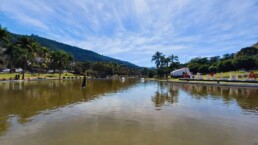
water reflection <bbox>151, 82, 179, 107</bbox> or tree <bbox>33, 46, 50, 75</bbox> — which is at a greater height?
tree <bbox>33, 46, 50, 75</bbox>

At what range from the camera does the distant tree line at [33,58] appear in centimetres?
7744

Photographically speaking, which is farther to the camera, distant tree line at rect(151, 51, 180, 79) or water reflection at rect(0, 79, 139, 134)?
distant tree line at rect(151, 51, 180, 79)

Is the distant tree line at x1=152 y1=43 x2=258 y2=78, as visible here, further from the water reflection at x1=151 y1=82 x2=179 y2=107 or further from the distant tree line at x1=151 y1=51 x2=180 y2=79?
the water reflection at x1=151 y1=82 x2=179 y2=107

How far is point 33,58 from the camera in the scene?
9469 centimetres

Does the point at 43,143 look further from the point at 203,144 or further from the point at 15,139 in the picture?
the point at 203,144

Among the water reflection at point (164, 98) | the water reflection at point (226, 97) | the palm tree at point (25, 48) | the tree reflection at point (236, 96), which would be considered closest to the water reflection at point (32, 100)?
the water reflection at point (164, 98)

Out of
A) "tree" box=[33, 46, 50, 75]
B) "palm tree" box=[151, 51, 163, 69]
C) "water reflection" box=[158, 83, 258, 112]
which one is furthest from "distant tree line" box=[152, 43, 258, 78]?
"water reflection" box=[158, 83, 258, 112]

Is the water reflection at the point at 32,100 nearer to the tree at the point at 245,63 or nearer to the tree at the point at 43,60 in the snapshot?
the tree at the point at 43,60

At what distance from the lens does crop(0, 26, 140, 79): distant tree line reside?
77.4 meters

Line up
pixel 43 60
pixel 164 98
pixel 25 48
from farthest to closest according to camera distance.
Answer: pixel 43 60 < pixel 25 48 < pixel 164 98

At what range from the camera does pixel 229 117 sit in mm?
13625

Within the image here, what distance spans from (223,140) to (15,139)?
27.0ft

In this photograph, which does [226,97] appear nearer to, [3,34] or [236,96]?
[236,96]

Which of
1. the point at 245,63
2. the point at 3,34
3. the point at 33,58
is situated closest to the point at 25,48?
the point at 33,58
